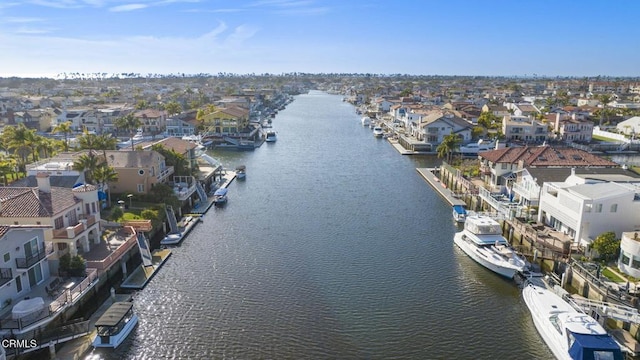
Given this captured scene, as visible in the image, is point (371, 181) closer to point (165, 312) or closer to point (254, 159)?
point (254, 159)

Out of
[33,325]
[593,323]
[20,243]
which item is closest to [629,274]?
[593,323]

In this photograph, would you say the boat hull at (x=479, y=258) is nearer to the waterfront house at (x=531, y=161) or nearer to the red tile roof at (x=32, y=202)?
the waterfront house at (x=531, y=161)

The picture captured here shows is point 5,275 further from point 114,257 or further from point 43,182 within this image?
point 43,182

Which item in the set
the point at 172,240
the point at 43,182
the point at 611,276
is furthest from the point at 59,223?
the point at 611,276

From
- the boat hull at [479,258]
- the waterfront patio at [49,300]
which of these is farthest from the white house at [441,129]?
the waterfront patio at [49,300]

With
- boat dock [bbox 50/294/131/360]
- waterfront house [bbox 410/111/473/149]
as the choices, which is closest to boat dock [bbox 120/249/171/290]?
boat dock [bbox 50/294/131/360]

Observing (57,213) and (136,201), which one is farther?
(136,201)
